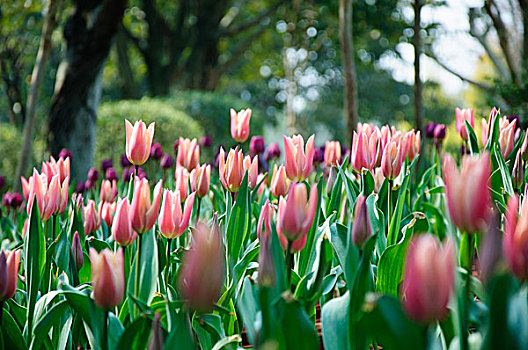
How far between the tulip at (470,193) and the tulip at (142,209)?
0.63 meters

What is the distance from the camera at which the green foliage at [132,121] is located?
816 centimetres

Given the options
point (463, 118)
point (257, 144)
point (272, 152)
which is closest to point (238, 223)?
point (463, 118)

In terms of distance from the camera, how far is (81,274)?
5.31 feet

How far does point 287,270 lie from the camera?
3.62 feet

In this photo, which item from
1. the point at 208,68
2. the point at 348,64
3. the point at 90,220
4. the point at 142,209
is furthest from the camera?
the point at 208,68

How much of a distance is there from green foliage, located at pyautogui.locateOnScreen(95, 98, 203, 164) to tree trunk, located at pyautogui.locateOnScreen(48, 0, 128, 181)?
2888mm

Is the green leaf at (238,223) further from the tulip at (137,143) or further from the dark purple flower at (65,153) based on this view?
the dark purple flower at (65,153)

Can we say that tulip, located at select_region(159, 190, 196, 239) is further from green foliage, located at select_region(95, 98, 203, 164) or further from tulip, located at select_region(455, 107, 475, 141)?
green foliage, located at select_region(95, 98, 203, 164)

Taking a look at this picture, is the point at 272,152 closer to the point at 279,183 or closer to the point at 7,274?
the point at 279,183

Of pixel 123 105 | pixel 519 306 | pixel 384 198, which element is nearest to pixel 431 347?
pixel 519 306

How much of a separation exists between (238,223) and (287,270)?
499mm

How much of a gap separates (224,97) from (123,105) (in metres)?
3.56

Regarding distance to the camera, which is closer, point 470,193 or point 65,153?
point 470,193

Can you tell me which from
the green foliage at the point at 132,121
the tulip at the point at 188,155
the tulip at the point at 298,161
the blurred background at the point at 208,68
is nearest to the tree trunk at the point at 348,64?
the blurred background at the point at 208,68
